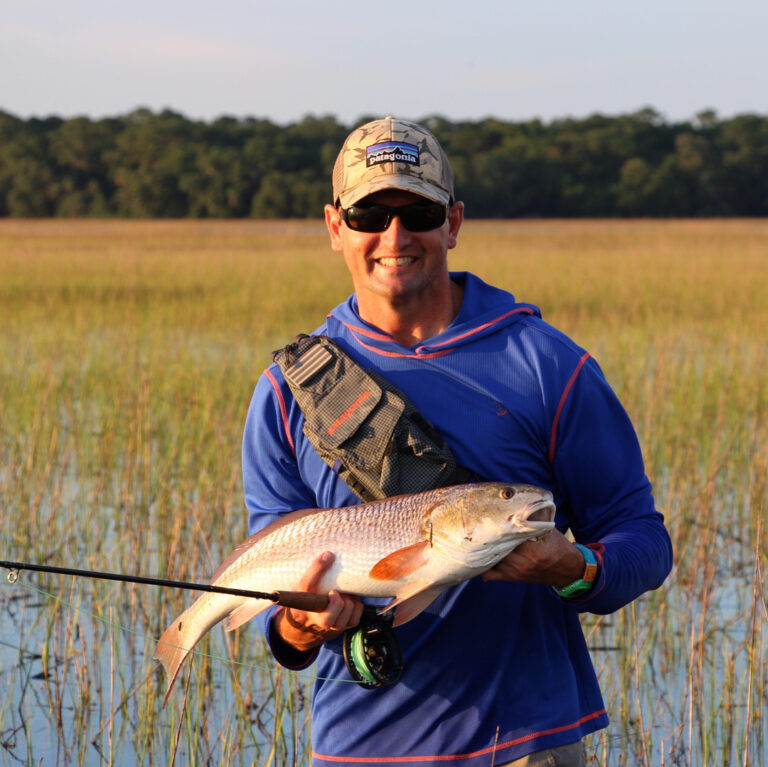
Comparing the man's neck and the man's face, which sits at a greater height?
the man's face

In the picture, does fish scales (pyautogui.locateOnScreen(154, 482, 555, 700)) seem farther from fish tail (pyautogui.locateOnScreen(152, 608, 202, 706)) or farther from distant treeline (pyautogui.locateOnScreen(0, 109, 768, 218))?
distant treeline (pyautogui.locateOnScreen(0, 109, 768, 218))

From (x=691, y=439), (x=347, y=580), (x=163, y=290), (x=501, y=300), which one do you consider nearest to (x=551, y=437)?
(x=501, y=300)

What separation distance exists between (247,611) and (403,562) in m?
0.41

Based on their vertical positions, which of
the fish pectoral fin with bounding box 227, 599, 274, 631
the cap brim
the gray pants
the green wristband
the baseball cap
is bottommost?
the gray pants


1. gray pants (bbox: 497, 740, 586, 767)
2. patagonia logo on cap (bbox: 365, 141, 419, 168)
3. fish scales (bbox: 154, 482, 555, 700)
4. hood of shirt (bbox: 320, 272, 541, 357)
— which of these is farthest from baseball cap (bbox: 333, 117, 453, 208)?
gray pants (bbox: 497, 740, 586, 767)

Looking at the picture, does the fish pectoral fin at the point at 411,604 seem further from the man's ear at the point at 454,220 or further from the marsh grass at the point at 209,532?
the marsh grass at the point at 209,532

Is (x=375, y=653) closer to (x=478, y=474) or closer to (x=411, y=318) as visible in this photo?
(x=478, y=474)

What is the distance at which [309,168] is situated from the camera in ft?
210

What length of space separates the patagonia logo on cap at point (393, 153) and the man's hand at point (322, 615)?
0.84m

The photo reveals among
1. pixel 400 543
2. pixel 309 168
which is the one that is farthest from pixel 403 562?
pixel 309 168

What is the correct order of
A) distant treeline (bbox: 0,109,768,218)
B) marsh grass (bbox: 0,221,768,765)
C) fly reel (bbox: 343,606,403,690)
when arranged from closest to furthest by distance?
fly reel (bbox: 343,606,403,690) → marsh grass (bbox: 0,221,768,765) → distant treeline (bbox: 0,109,768,218)

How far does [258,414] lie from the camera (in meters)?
2.46

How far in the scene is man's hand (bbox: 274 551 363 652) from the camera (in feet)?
7.27

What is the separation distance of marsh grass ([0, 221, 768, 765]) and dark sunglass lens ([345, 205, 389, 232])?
1271 mm
